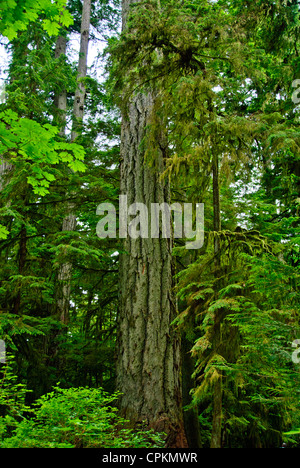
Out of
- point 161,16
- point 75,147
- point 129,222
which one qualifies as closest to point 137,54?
point 161,16

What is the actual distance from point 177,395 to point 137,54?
4.02 m

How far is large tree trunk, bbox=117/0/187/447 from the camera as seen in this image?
3613mm

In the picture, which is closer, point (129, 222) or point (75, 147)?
point (75, 147)

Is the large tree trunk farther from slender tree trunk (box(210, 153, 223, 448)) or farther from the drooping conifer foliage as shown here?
slender tree trunk (box(210, 153, 223, 448))

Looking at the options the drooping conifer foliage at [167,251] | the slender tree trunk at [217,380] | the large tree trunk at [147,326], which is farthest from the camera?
the large tree trunk at [147,326]

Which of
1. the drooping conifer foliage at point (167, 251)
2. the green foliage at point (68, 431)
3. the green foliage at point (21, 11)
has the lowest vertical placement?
the green foliage at point (68, 431)

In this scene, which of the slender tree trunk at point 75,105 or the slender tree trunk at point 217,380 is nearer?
the slender tree trunk at point 217,380

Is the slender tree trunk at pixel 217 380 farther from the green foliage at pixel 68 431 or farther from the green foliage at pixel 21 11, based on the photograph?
the green foliage at pixel 21 11

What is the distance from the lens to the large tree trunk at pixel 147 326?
361 centimetres

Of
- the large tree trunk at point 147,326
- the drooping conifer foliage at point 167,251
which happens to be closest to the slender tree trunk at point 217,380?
the drooping conifer foliage at point 167,251

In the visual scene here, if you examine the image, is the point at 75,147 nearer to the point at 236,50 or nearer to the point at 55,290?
the point at 236,50

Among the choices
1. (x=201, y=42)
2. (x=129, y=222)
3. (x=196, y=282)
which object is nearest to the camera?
(x=196, y=282)

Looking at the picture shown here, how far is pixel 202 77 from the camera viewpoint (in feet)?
11.7

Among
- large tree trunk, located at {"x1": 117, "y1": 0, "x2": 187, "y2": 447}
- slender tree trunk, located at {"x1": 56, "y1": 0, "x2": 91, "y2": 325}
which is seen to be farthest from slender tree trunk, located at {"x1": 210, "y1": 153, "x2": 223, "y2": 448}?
slender tree trunk, located at {"x1": 56, "y1": 0, "x2": 91, "y2": 325}
